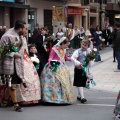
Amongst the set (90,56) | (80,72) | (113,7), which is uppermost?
(113,7)

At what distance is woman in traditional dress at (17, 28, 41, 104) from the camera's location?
8.13 meters

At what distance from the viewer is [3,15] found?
2553cm

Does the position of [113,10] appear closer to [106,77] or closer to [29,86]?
[106,77]

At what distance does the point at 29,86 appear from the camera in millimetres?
8250

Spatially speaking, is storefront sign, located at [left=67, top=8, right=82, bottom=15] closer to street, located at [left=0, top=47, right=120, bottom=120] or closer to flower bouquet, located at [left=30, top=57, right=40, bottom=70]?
street, located at [left=0, top=47, right=120, bottom=120]

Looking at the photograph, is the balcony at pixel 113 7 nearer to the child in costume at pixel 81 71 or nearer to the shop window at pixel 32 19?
A: the shop window at pixel 32 19

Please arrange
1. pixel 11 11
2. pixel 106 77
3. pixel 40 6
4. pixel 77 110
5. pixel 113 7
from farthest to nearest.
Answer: pixel 113 7, pixel 40 6, pixel 11 11, pixel 106 77, pixel 77 110

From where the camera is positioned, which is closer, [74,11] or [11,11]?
[11,11]

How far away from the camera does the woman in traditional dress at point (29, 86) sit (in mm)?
8133

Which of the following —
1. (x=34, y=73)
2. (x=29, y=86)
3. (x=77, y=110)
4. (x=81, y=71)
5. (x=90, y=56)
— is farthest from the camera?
(x=81, y=71)

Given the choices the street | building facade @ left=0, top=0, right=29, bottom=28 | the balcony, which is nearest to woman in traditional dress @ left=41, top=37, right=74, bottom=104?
the street

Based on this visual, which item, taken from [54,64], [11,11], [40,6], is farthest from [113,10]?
[54,64]

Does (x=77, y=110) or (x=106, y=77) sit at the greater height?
(x=77, y=110)

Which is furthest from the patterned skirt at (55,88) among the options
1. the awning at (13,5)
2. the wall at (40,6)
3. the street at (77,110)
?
Result: the wall at (40,6)
